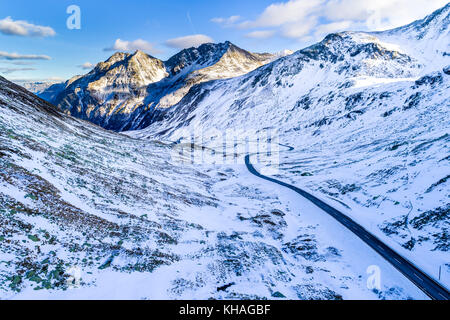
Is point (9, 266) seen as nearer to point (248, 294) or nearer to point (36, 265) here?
point (36, 265)

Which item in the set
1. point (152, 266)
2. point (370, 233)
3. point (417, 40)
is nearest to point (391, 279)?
point (370, 233)

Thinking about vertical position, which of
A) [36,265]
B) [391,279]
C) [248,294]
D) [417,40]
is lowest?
[391,279]
